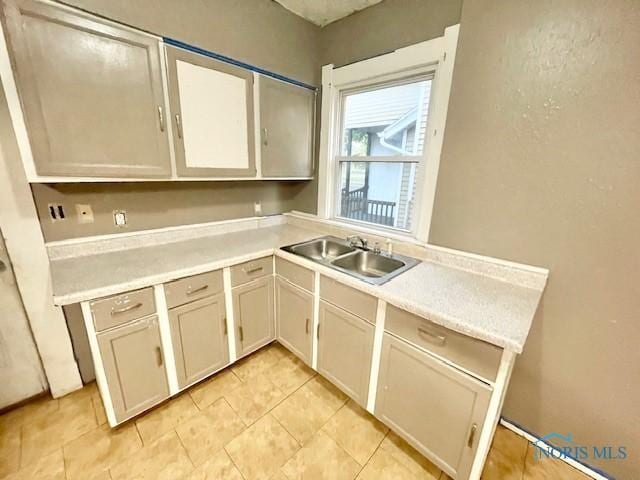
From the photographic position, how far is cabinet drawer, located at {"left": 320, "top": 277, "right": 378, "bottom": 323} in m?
1.37

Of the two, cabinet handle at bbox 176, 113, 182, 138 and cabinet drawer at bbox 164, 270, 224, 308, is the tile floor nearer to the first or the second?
cabinet drawer at bbox 164, 270, 224, 308

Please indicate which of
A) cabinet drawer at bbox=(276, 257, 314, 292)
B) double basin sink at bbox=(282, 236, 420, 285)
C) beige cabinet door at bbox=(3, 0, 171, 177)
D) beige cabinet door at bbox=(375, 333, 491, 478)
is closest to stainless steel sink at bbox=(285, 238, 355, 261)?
double basin sink at bbox=(282, 236, 420, 285)

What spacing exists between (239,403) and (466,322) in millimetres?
1433

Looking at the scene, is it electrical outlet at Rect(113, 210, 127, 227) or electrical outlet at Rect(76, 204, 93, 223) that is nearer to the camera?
electrical outlet at Rect(76, 204, 93, 223)

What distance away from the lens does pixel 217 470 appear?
4.19ft

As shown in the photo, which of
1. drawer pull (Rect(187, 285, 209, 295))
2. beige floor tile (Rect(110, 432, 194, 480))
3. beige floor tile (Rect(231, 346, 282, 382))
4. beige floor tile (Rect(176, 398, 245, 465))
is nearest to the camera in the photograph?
beige floor tile (Rect(110, 432, 194, 480))

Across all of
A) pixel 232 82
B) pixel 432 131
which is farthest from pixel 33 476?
pixel 432 131

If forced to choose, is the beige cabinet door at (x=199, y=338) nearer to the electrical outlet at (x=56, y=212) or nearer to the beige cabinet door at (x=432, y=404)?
the electrical outlet at (x=56, y=212)

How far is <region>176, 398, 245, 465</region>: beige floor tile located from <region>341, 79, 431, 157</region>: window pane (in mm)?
2022

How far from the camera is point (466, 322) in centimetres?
104

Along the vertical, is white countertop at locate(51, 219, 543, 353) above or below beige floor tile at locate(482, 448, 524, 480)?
above

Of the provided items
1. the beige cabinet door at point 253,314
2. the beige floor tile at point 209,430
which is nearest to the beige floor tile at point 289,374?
the beige cabinet door at point 253,314

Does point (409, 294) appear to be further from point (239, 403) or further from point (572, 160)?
point (239, 403)

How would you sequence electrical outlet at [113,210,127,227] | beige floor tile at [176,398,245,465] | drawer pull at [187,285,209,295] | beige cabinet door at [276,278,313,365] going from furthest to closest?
beige cabinet door at [276,278,313,365] < electrical outlet at [113,210,127,227] < drawer pull at [187,285,209,295] < beige floor tile at [176,398,245,465]
